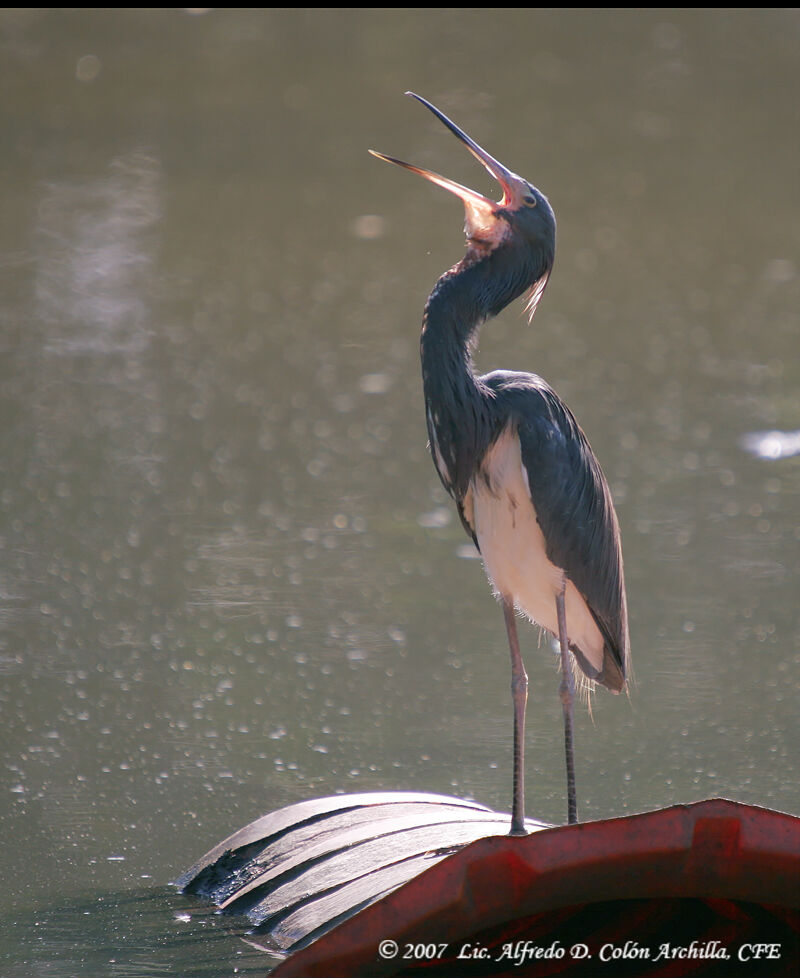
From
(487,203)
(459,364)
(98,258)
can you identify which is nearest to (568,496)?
(459,364)

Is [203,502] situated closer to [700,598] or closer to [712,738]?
[700,598]

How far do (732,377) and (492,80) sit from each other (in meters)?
5.15

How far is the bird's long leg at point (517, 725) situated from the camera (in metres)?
3.11

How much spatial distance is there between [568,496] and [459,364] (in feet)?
1.17

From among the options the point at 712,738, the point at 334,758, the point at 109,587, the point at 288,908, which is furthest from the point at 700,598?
the point at 288,908

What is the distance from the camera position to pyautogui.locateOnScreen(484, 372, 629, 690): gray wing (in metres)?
3.13

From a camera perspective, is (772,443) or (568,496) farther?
(772,443)

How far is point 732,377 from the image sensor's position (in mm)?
6977

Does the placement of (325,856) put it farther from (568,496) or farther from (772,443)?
(772,443)

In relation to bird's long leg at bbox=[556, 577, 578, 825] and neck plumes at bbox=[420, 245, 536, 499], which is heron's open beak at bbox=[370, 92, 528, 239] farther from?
bird's long leg at bbox=[556, 577, 578, 825]

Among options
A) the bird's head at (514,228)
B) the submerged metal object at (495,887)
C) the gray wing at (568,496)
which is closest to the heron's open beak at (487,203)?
the bird's head at (514,228)

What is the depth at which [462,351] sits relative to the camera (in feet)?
10.3

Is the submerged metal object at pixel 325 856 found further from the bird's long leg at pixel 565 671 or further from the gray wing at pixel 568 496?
the gray wing at pixel 568 496

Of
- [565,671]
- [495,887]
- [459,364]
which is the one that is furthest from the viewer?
[565,671]
